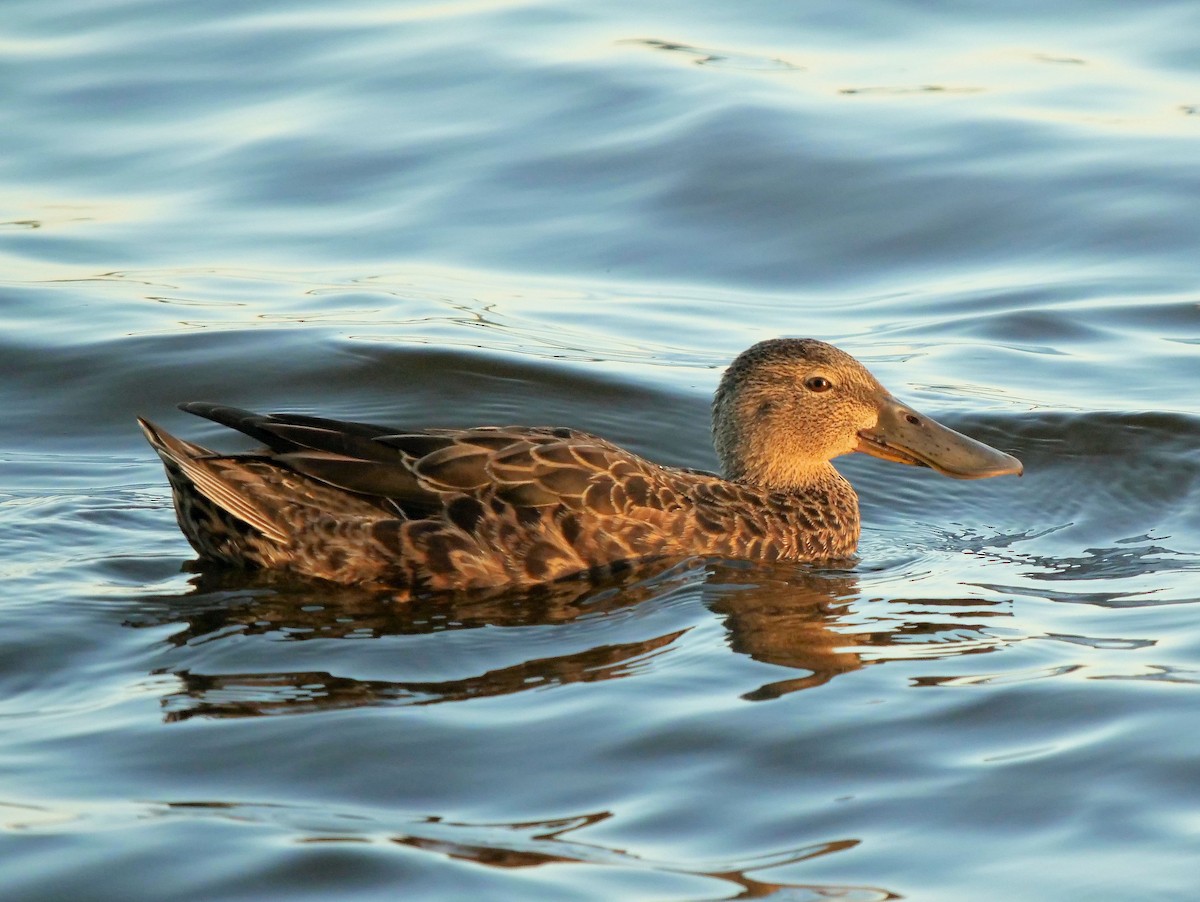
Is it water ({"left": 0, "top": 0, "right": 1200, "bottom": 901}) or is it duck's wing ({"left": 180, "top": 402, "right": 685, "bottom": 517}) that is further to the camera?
duck's wing ({"left": 180, "top": 402, "right": 685, "bottom": 517})

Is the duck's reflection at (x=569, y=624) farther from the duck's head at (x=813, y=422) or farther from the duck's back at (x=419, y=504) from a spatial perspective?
the duck's head at (x=813, y=422)

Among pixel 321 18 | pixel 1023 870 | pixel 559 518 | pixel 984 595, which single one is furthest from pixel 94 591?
pixel 321 18

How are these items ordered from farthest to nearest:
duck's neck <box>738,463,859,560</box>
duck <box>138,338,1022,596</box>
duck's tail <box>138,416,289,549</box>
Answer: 1. duck's neck <box>738,463,859,560</box>
2. duck <box>138,338,1022,596</box>
3. duck's tail <box>138,416,289,549</box>

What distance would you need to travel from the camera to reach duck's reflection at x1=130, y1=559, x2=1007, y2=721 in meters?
6.32

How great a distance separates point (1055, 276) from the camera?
12.7 meters

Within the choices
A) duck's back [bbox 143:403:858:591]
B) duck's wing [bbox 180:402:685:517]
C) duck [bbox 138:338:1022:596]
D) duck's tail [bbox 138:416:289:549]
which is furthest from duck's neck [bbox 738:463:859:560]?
duck's tail [bbox 138:416:289:549]

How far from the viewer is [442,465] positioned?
7859 millimetres

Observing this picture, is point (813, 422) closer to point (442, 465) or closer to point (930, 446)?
point (930, 446)

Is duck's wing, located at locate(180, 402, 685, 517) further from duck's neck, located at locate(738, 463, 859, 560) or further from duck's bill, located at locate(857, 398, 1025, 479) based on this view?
duck's bill, located at locate(857, 398, 1025, 479)

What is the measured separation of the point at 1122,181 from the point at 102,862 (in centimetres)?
1078

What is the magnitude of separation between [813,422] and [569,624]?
2.10m

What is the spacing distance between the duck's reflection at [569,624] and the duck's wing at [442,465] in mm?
382

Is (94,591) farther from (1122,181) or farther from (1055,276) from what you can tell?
(1122,181)

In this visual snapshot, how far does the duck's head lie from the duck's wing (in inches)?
37.4
